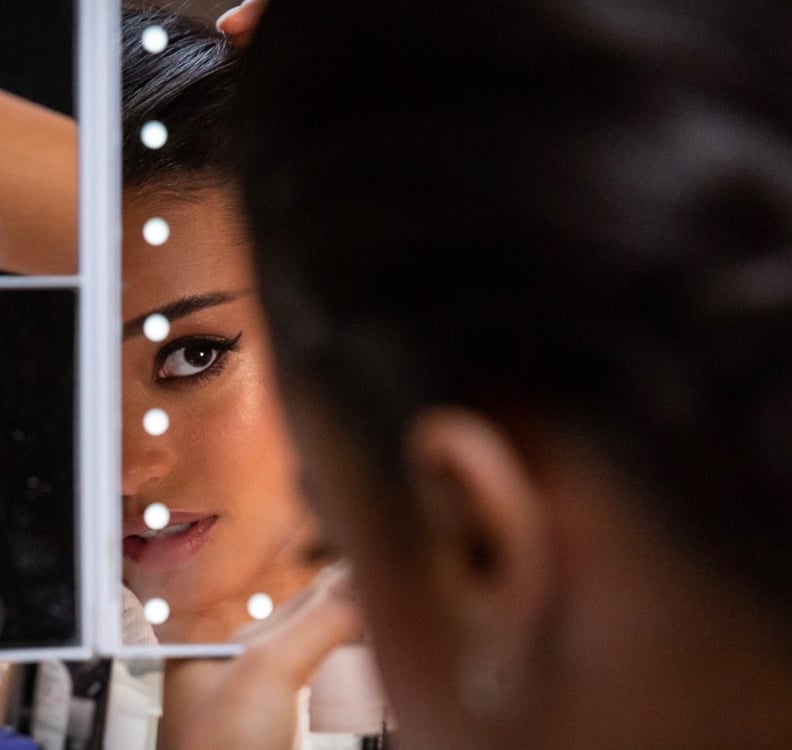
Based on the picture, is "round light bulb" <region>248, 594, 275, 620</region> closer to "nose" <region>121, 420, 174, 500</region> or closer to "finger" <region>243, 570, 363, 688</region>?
"finger" <region>243, 570, 363, 688</region>

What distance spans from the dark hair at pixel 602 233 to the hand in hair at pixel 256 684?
2.72ft

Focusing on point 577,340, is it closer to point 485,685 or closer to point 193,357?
point 485,685

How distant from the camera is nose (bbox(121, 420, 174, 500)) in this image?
117 cm

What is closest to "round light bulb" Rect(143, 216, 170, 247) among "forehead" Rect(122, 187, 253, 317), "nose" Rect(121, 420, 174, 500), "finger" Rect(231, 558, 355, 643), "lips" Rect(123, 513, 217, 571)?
"forehead" Rect(122, 187, 253, 317)

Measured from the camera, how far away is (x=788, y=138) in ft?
0.85

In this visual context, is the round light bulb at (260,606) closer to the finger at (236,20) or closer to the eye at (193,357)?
the eye at (193,357)

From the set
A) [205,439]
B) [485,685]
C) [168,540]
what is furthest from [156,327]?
[485,685]

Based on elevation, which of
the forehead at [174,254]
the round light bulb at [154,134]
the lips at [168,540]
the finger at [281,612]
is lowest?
the finger at [281,612]

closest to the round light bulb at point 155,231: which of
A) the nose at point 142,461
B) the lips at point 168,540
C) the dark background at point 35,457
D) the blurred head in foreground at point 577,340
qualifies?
the dark background at point 35,457

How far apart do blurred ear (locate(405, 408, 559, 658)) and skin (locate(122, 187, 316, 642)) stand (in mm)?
891

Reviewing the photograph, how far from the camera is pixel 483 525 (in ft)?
0.88

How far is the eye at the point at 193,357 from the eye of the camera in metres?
1.16

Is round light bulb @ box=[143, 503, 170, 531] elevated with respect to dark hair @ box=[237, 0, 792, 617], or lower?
elevated

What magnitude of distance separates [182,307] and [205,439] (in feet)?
0.50
